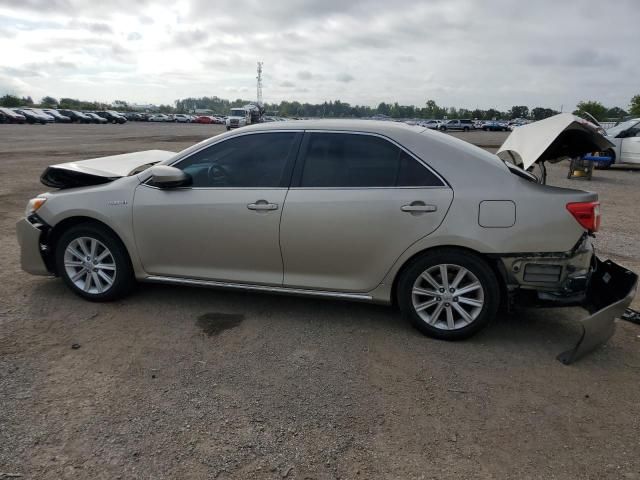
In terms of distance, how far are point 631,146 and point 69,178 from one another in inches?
661

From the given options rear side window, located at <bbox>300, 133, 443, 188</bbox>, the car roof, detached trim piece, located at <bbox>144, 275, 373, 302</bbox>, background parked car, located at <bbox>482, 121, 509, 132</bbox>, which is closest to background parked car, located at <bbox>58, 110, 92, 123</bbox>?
background parked car, located at <bbox>482, 121, 509, 132</bbox>

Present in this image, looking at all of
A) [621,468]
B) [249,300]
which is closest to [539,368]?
[621,468]

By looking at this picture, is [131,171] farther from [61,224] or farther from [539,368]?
[539,368]

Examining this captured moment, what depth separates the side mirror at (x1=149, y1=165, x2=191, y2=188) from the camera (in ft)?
14.0

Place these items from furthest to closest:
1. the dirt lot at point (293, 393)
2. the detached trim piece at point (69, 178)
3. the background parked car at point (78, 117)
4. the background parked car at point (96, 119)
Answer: the background parked car at point (96, 119) → the background parked car at point (78, 117) → the detached trim piece at point (69, 178) → the dirt lot at point (293, 393)

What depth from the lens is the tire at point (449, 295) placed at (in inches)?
151

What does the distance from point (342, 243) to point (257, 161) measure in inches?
40.4

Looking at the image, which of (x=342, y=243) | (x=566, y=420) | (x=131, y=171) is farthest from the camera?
(x=131, y=171)

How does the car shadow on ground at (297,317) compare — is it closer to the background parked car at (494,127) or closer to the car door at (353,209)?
the car door at (353,209)

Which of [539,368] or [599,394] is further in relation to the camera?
[539,368]

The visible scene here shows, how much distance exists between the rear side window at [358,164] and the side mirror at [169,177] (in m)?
1.02

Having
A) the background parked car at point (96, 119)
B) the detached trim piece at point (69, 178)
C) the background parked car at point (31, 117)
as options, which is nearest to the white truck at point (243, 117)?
the background parked car at point (31, 117)

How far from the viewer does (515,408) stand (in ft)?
10.3

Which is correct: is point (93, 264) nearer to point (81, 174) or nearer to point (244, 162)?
point (81, 174)
